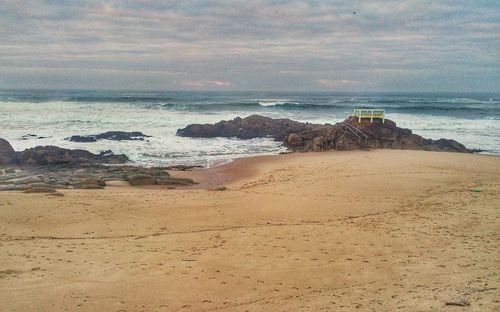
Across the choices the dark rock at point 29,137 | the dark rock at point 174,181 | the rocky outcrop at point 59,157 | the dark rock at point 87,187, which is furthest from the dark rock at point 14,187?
the dark rock at point 29,137

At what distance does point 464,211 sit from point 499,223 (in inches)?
42.0

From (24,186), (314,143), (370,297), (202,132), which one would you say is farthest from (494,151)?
(24,186)

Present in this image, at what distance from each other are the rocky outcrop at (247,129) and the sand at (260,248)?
14742 mm

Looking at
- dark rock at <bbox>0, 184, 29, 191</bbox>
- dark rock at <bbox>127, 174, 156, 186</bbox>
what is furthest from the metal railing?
dark rock at <bbox>0, 184, 29, 191</bbox>

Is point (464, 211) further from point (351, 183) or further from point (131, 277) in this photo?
point (131, 277)

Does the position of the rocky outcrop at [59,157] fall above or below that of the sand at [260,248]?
above

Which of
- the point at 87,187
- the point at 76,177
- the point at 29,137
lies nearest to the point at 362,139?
the point at 76,177

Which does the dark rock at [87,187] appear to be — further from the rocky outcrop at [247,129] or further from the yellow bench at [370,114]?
the yellow bench at [370,114]

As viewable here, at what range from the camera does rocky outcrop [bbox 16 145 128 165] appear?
17391 millimetres

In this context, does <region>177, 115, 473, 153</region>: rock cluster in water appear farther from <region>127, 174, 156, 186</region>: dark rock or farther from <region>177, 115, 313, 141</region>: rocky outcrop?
<region>127, 174, 156, 186</region>: dark rock

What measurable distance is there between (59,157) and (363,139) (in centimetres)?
1505

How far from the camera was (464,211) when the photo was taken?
10.0 metres

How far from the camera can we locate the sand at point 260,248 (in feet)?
18.4

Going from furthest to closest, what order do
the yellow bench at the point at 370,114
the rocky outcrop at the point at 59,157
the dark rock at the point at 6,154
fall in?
the yellow bench at the point at 370,114, the rocky outcrop at the point at 59,157, the dark rock at the point at 6,154
